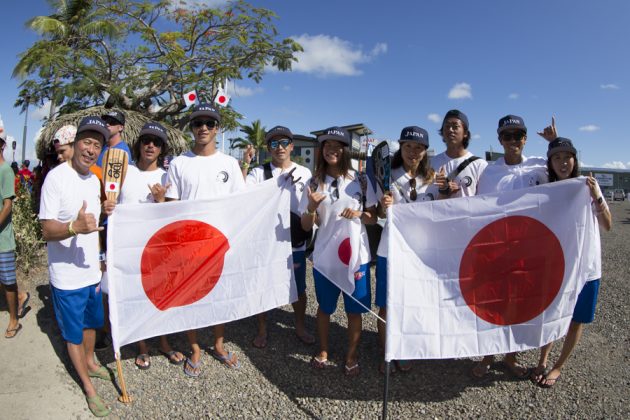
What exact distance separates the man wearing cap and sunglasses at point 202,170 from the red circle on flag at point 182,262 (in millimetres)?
328

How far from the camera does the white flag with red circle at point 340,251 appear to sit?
10.8ft

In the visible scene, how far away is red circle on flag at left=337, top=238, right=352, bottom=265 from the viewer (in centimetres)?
330

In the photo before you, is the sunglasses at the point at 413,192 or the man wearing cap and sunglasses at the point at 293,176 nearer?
the sunglasses at the point at 413,192

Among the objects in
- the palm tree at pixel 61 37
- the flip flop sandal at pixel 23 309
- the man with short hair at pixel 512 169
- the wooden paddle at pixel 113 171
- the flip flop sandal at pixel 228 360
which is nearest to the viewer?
the wooden paddle at pixel 113 171

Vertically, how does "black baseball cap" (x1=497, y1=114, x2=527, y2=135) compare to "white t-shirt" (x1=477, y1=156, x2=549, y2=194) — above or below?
above

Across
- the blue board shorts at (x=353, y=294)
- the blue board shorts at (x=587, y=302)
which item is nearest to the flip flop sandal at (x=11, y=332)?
the blue board shorts at (x=353, y=294)

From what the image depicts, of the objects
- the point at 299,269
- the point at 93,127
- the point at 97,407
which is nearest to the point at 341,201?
the point at 299,269

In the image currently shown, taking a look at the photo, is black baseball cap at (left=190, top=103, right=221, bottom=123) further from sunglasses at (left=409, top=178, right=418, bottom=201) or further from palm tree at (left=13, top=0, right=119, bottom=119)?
palm tree at (left=13, top=0, right=119, bottom=119)

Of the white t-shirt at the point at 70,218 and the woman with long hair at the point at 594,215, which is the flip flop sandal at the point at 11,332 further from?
the woman with long hair at the point at 594,215

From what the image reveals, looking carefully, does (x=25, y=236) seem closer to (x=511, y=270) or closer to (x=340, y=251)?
(x=340, y=251)

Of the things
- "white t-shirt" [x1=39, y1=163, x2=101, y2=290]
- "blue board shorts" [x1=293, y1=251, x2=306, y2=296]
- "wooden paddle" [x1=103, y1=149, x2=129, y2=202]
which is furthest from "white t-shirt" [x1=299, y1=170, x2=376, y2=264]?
"white t-shirt" [x1=39, y1=163, x2=101, y2=290]

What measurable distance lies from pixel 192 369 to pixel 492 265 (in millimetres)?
2977

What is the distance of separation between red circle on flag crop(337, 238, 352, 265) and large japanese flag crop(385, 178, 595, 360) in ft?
1.79

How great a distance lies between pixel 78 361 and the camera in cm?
298
